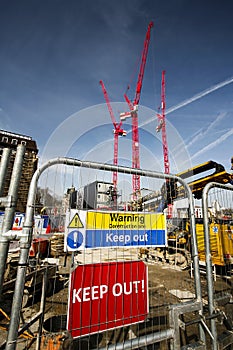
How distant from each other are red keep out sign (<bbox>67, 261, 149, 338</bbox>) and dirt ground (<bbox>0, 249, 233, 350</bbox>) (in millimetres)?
108

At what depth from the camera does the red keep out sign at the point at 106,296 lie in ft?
5.21

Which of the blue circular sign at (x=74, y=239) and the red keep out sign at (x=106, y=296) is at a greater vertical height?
the blue circular sign at (x=74, y=239)

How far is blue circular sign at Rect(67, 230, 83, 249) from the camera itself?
174 cm

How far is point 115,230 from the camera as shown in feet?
6.44

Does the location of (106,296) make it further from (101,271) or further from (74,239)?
(74,239)

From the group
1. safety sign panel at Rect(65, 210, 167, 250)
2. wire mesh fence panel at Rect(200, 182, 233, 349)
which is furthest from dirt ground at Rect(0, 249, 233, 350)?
safety sign panel at Rect(65, 210, 167, 250)

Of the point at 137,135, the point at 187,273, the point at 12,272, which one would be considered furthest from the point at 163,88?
the point at 12,272

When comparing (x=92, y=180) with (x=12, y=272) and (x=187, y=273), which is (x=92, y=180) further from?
(x=187, y=273)

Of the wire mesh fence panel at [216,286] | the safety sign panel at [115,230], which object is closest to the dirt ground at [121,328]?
the wire mesh fence panel at [216,286]

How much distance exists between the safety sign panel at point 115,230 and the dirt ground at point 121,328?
0.15m

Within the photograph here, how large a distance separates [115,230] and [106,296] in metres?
0.61

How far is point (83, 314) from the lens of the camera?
5.28 feet

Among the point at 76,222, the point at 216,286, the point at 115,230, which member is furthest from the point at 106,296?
the point at 216,286

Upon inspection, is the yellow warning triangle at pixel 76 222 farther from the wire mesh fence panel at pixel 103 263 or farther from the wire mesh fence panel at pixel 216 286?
the wire mesh fence panel at pixel 216 286
